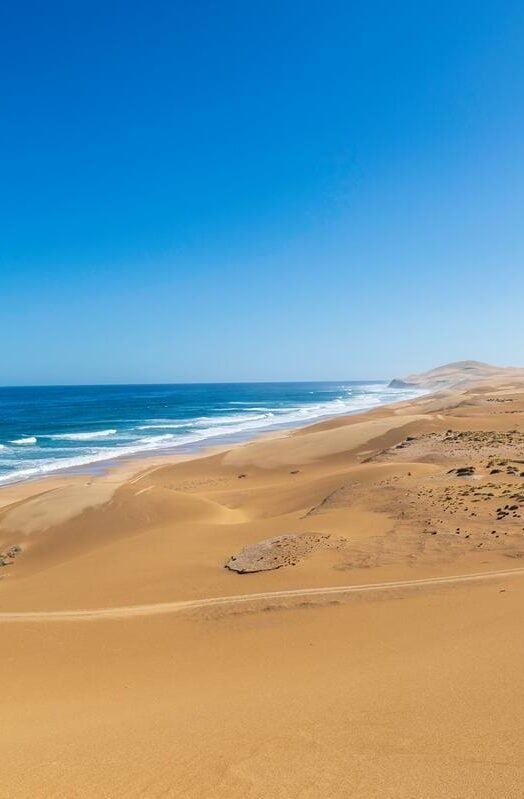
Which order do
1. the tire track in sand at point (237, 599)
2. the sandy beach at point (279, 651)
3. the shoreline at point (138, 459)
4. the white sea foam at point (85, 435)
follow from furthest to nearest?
1. the white sea foam at point (85, 435)
2. the shoreline at point (138, 459)
3. the tire track in sand at point (237, 599)
4. the sandy beach at point (279, 651)

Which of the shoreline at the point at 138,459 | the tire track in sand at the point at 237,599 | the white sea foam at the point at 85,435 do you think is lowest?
the shoreline at the point at 138,459

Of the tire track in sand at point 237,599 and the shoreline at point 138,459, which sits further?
the shoreline at point 138,459

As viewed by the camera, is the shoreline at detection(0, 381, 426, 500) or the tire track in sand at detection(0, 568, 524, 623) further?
the shoreline at detection(0, 381, 426, 500)

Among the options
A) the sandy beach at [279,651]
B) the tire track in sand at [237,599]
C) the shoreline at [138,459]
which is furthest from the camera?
the shoreline at [138,459]

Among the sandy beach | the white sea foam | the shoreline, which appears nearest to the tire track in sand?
the sandy beach

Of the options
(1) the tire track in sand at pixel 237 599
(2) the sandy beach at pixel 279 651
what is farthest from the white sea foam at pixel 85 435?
(1) the tire track in sand at pixel 237 599

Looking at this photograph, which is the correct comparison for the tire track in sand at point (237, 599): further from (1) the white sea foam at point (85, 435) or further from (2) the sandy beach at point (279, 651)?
(1) the white sea foam at point (85, 435)

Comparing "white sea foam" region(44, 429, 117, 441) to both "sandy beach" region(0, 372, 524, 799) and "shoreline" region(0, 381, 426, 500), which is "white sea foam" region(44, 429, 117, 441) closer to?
"shoreline" region(0, 381, 426, 500)
